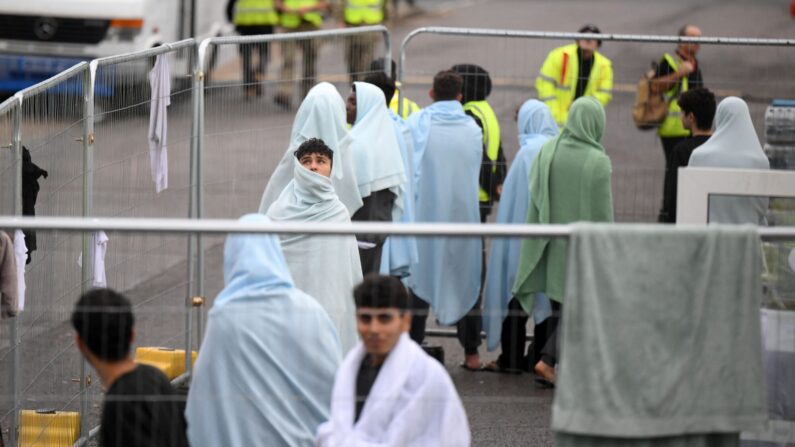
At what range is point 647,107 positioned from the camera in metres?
11.2

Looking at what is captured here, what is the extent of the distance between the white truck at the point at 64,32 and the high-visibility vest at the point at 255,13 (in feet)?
7.42

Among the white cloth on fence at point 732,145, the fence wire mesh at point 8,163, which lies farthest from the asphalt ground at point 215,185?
the white cloth on fence at point 732,145

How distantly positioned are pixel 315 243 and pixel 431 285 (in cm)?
288

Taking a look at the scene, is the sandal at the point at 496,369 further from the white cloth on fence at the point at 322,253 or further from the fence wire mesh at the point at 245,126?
the white cloth on fence at the point at 322,253

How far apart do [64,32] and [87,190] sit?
1123cm

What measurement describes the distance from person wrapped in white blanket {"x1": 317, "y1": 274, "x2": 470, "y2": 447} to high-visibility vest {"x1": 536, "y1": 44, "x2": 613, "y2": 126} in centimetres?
641

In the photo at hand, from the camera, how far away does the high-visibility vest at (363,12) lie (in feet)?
70.3

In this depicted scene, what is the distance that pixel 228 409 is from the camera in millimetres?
5457

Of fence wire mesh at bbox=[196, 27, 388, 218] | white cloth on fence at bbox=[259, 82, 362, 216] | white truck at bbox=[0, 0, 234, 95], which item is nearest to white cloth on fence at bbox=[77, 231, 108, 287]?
white cloth on fence at bbox=[259, 82, 362, 216]

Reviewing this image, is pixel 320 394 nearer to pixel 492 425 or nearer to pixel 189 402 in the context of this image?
pixel 189 402

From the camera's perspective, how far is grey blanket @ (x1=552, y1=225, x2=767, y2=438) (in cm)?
489

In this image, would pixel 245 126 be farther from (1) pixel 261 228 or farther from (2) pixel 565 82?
(1) pixel 261 228

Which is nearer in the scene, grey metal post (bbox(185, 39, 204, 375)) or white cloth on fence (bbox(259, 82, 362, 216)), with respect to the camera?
white cloth on fence (bbox(259, 82, 362, 216))

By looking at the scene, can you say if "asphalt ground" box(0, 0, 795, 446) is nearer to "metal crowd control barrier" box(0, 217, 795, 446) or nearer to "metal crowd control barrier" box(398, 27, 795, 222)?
"metal crowd control barrier" box(398, 27, 795, 222)
